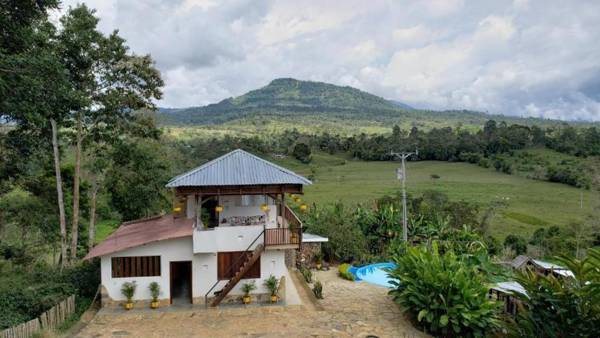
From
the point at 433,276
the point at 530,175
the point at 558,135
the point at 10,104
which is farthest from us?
the point at 558,135

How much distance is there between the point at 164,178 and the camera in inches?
970

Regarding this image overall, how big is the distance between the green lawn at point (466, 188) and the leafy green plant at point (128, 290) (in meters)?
33.8

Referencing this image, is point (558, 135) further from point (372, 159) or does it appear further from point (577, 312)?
point (577, 312)

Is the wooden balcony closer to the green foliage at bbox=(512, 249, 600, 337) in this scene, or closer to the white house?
the white house

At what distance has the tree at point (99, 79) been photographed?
18750 millimetres

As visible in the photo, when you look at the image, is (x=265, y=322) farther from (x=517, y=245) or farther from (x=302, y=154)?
(x=302, y=154)

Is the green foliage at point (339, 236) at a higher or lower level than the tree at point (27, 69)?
lower

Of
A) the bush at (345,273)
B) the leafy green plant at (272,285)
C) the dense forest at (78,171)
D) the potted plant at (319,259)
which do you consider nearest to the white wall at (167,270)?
the leafy green plant at (272,285)

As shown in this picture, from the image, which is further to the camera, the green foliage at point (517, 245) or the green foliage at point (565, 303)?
the green foliage at point (517, 245)

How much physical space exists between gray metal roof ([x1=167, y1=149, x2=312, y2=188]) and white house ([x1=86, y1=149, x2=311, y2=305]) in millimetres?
30

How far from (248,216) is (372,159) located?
6221 centimetres

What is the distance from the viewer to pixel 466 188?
186 ft

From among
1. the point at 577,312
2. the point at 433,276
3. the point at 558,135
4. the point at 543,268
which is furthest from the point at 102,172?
the point at 558,135

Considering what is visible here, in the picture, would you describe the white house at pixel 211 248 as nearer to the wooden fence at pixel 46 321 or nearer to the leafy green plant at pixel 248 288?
the leafy green plant at pixel 248 288
